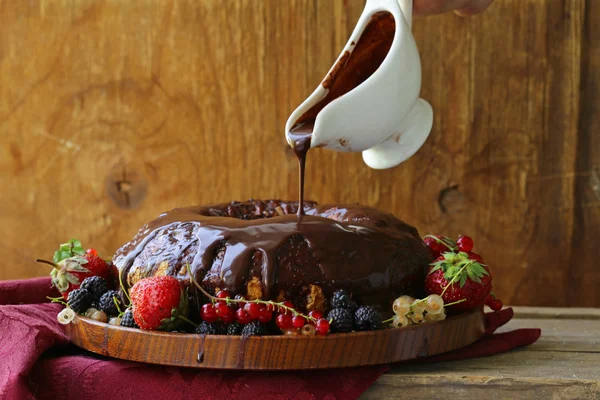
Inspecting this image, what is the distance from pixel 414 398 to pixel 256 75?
1181 millimetres

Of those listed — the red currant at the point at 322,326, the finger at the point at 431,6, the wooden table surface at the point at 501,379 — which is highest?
the finger at the point at 431,6

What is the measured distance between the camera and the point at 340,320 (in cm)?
116

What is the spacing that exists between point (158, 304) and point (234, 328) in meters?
0.13

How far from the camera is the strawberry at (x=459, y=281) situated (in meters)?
1.30

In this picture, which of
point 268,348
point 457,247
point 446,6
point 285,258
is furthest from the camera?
point 446,6

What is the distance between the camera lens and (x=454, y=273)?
1.30 meters

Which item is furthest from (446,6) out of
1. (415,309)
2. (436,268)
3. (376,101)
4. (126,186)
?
(126,186)

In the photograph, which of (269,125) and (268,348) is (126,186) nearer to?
(269,125)

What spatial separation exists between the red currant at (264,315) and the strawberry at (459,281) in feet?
1.06

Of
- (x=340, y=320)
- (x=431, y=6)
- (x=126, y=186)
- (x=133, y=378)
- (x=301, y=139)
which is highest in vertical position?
(x=431, y=6)

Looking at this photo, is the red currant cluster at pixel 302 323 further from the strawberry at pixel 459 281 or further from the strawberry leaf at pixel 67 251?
the strawberry leaf at pixel 67 251

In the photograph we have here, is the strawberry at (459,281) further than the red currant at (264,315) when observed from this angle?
Yes

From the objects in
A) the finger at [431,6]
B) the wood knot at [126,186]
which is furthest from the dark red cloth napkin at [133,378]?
the wood knot at [126,186]

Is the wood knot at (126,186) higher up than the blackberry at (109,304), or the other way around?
the wood knot at (126,186)
